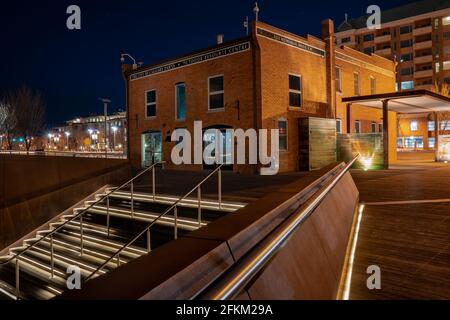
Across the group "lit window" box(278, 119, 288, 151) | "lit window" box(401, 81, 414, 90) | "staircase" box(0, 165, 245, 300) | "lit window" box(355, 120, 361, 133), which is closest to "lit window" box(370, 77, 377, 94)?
"lit window" box(355, 120, 361, 133)

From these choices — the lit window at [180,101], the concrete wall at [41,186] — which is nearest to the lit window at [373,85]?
the lit window at [180,101]

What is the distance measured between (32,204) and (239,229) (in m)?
10.4

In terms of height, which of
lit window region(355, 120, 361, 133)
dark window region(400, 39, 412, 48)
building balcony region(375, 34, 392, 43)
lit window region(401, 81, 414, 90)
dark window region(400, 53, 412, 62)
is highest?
building balcony region(375, 34, 392, 43)

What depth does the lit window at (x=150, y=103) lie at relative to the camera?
21.6 m

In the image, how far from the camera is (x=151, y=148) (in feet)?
71.1

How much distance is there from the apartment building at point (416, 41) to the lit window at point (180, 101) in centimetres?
5026

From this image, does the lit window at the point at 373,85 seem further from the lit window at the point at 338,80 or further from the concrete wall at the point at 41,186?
the concrete wall at the point at 41,186

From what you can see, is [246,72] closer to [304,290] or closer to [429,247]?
[429,247]

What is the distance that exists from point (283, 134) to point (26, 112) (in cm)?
3230

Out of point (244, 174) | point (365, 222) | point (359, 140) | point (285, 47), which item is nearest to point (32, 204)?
point (244, 174)

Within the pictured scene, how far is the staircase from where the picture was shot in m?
7.70

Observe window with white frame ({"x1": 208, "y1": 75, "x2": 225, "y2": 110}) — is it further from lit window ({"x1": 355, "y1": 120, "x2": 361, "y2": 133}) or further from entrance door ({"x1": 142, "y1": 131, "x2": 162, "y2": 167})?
lit window ({"x1": 355, "y1": 120, "x2": 361, "y2": 133})

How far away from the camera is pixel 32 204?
11414 millimetres

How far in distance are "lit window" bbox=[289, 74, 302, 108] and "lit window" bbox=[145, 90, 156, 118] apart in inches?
328
